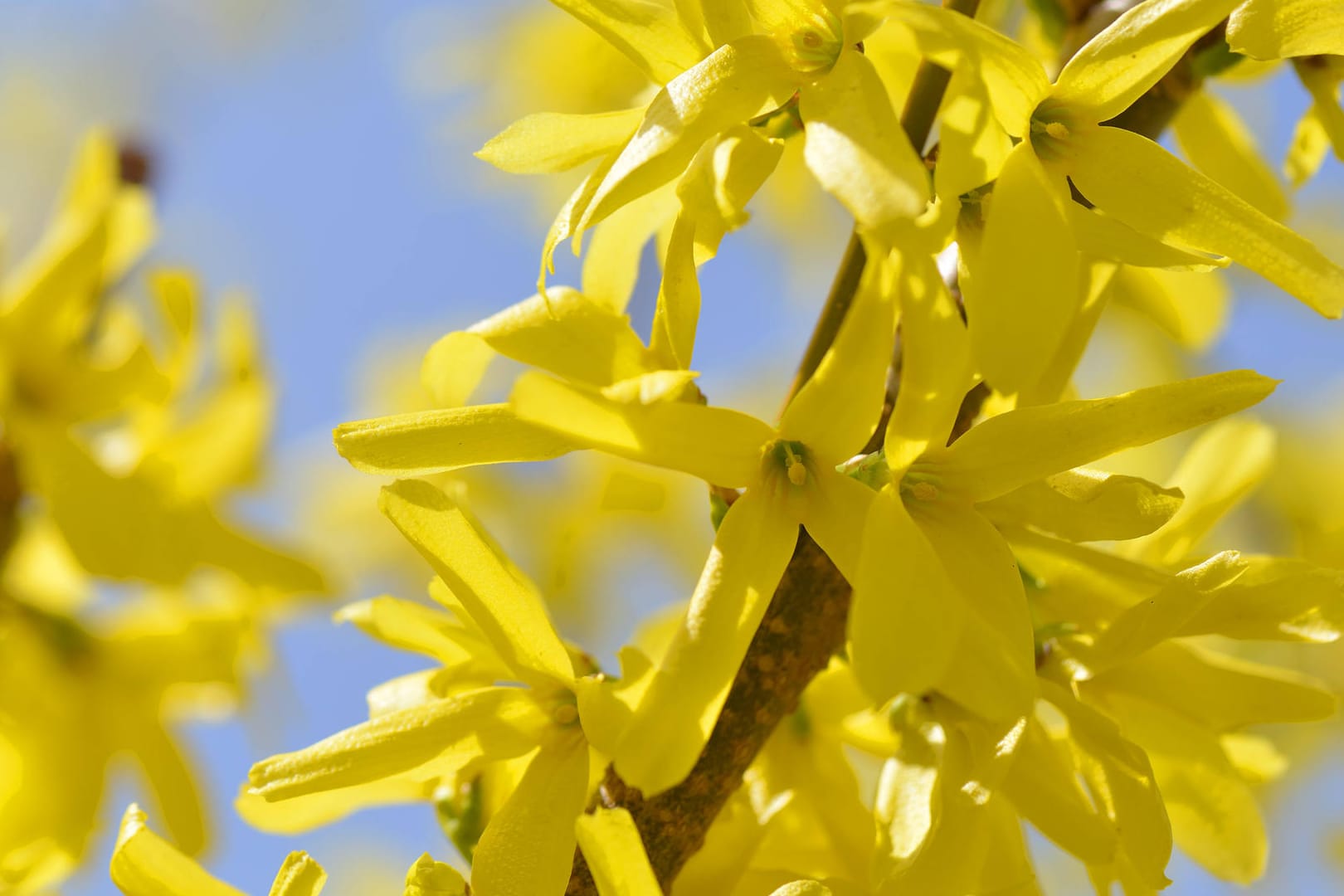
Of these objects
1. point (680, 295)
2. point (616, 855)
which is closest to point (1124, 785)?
point (616, 855)

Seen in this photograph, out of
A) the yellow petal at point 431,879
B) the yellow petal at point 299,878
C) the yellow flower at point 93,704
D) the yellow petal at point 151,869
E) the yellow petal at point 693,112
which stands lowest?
the yellow flower at point 93,704

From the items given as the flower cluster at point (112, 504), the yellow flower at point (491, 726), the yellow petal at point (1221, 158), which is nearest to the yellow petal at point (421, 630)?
the yellow flower at point (491, 726)

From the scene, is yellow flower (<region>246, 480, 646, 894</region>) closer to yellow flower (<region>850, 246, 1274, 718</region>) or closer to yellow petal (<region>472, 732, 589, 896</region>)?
yellow petal (<region>472, 732, 589, 896</region>)

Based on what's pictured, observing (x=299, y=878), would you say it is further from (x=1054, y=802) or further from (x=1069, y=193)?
Answer: (x=1069, y=193)

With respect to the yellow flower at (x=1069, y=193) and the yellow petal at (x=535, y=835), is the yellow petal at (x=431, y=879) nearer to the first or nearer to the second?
the yellow petal at (x=535, y=835)

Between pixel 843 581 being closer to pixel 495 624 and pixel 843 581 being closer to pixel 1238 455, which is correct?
pixel 495 624

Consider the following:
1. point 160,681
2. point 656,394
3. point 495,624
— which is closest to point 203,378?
point 160,681
